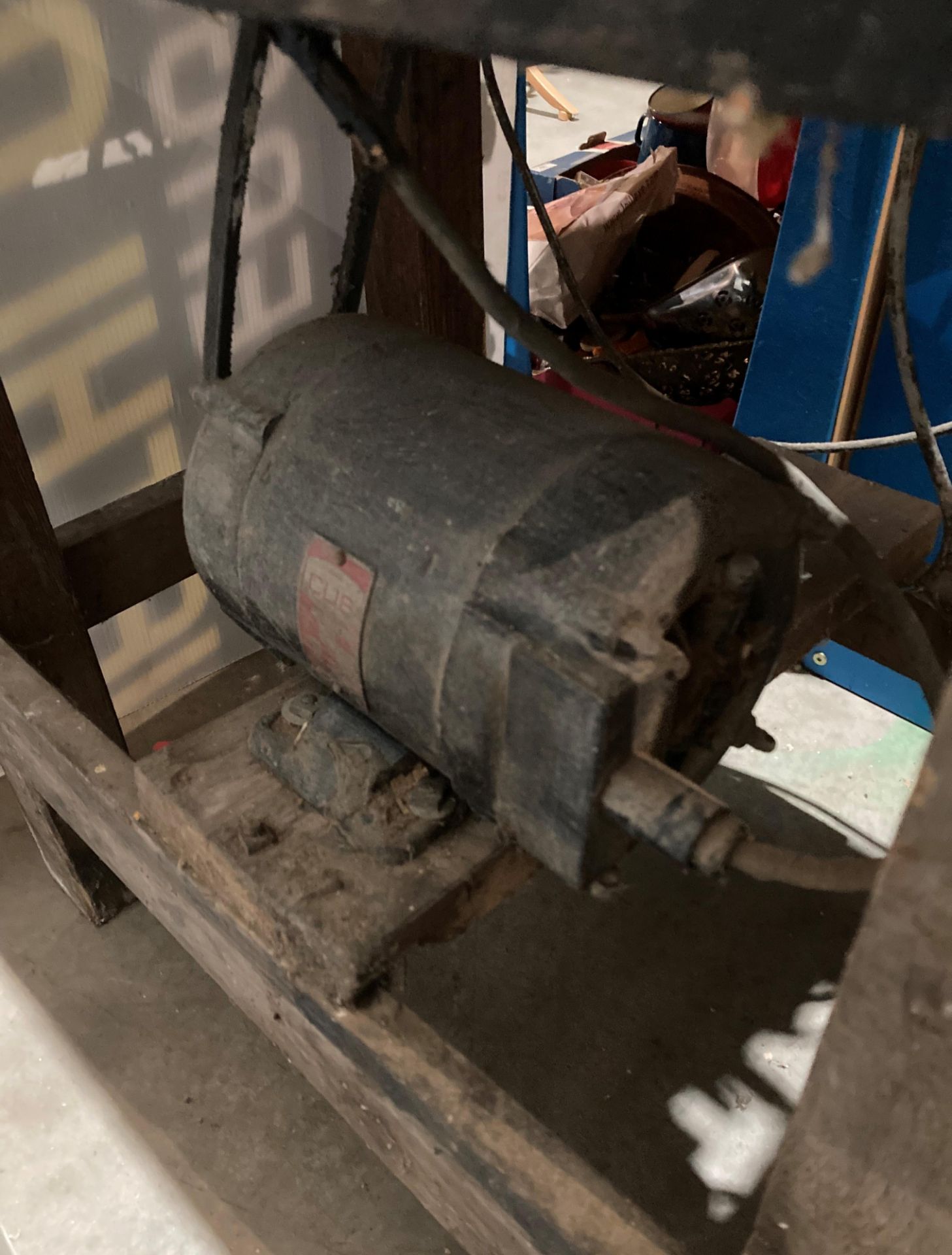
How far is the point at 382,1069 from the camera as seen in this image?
66 centimetres

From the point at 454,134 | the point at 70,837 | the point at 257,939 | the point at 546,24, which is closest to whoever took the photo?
the point at 546,24

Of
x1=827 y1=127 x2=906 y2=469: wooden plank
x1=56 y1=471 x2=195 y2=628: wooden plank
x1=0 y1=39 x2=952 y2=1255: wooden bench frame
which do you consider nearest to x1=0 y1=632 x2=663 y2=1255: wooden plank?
x1=0 y1=39 x2=952 y2=1255: wooden bench frame

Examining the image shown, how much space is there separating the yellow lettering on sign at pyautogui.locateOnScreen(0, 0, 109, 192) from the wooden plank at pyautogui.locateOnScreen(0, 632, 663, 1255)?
672 millimetres

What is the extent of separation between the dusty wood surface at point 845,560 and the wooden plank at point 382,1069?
42cm

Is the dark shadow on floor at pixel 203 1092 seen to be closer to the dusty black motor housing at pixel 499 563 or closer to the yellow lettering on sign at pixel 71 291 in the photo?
the dusty black motor housing at pixel 499 563

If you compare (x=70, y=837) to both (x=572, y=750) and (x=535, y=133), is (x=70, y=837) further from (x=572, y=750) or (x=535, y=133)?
(x=535, y=133)

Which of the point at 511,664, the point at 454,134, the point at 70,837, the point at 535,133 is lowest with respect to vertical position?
the point at 70,837

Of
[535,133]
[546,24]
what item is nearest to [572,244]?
[546,24]

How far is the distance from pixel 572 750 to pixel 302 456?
33 cm

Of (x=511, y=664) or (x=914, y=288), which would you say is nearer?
(x=511, y=664)

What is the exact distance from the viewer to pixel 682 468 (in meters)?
0.65

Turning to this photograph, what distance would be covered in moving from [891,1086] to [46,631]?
101 centimetres

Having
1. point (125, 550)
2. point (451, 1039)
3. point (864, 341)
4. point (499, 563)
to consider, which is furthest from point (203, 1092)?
point (864, 341)

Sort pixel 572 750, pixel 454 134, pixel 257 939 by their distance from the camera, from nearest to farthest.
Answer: pixel 572 750 → pixel 257 939 → pixel 454 134
